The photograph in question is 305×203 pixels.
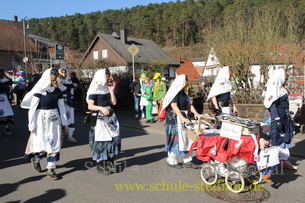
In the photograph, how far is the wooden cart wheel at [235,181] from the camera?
14.6 feet

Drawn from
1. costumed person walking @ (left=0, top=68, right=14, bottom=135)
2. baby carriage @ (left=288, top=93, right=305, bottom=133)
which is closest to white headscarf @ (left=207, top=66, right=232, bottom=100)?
baby carriage @ (left=288, top=93, right=305, bottom=133)

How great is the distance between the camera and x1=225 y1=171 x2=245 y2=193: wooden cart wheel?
4441mm

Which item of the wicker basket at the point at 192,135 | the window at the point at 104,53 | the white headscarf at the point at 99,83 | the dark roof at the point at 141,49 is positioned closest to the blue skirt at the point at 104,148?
the white headscarf at the point at 99,83

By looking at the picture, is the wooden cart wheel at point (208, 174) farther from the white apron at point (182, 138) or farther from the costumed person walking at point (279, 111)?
the costumed person walking at point (279, 111)

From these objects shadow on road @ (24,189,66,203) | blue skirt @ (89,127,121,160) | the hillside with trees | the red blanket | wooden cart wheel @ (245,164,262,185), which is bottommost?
shadow on road @ (24,189,66,203)

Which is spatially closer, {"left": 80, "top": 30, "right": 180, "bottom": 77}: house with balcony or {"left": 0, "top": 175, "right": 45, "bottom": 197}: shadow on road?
{"left": 0, "top": 175, "right": 45, "bottom": 197}: shadow on road

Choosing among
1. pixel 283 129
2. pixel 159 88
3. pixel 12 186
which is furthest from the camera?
pixel 159 88

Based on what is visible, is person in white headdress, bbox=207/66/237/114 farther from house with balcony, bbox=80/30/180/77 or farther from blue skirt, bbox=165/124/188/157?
house with balcony, bbox=80/30/180/77

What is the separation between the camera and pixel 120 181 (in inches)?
203

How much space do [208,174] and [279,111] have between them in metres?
1.84

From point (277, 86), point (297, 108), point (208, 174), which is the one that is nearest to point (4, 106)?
point (208, 174)

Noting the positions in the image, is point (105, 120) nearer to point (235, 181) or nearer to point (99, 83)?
point (99, 83)

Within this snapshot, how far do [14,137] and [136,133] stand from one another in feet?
12.5

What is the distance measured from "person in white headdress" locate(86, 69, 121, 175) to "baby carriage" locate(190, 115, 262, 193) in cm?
160
